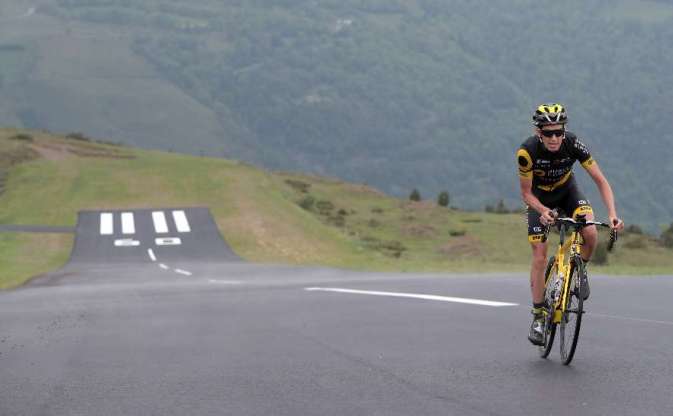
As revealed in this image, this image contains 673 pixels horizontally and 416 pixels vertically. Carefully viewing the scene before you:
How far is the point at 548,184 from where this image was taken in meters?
9.99

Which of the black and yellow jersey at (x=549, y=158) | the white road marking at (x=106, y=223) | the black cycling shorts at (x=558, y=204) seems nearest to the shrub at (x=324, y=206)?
the white road marking at (x=106, y=223)

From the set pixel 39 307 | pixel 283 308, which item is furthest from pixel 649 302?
pixel 39 307

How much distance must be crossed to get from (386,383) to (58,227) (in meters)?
44.3

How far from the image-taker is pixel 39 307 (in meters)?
16.6

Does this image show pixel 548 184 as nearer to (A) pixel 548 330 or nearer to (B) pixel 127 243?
(A) pixel 548 330

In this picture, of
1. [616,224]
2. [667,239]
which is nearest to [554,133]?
[616,224]

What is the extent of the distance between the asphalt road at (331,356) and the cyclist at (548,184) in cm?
77

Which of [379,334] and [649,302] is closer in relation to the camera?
[379,334]

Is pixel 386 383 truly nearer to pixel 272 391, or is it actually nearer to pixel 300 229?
pixel 272 391

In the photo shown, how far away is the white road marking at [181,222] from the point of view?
4840 centimetres

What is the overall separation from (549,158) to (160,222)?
4204 cm

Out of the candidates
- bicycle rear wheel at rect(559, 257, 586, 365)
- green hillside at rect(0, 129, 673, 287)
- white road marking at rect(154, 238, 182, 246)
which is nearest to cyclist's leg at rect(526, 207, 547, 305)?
bicycle rear wheel at rect(559, 257, 586, 365)

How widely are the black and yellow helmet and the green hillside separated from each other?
78.4 feet

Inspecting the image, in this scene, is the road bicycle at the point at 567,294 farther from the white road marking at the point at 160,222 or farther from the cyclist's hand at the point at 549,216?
the white road marking at the point at 160,222
